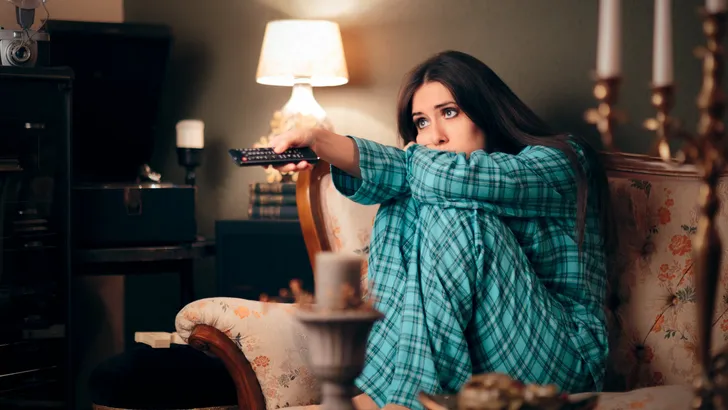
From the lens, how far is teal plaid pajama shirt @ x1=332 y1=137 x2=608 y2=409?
154 centimetres

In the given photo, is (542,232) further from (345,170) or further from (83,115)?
(83,115)

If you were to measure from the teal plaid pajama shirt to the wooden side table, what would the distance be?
1026 mm

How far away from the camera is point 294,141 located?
1624mm

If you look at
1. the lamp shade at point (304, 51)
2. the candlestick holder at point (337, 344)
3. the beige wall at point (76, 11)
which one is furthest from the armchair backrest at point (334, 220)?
the beige wall at point (76, 11)

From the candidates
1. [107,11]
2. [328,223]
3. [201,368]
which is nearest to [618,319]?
[328,223]

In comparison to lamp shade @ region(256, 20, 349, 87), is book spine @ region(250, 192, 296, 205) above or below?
below

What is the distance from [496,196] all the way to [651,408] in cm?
49

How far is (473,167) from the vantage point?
1668 mm

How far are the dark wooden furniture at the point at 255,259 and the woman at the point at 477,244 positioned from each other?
2.91ft

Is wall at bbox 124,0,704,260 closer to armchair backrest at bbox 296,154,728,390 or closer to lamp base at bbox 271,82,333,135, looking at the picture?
lamp base at bbox 271,82,333,135

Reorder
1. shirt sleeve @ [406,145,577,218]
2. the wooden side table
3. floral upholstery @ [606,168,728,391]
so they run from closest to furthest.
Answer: shirt sleeve @ [406,145,577,218], floral upholstery @ [606,168,728,391], the wooden side table

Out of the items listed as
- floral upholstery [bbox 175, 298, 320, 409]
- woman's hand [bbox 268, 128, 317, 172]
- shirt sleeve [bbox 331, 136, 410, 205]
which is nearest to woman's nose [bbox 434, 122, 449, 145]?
shirt sleeve [bbox 331, 136, 410, 205]

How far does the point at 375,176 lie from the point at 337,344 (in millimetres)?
864

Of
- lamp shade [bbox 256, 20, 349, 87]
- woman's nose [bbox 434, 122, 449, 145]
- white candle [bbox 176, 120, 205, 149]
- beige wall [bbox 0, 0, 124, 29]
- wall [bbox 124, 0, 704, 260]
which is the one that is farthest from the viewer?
white candle [bbox 176, 120, 205, 149]
